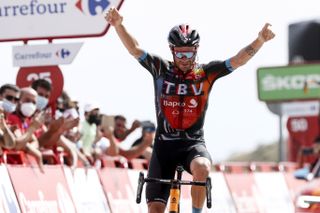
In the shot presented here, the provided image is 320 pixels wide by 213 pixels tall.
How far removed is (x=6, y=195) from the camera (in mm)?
15875

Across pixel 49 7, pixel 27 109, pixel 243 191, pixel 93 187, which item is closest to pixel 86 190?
pixel 93 187

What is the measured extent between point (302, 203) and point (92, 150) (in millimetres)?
4590

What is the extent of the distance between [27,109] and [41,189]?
103 cm

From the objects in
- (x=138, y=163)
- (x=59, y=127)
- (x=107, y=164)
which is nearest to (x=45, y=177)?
(x=59, y=127)

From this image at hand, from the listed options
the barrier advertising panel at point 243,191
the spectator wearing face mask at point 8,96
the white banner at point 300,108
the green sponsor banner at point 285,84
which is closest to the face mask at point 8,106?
the spectator wearing face mask at point 8,96

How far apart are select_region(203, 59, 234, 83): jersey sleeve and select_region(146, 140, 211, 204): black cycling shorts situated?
0.68 metres

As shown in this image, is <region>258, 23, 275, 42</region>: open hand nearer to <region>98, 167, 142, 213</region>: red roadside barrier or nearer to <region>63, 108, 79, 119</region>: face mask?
<region>63, 108, 79, 119</region>: face mask

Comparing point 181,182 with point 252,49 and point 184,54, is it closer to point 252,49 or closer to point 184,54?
point 184,54

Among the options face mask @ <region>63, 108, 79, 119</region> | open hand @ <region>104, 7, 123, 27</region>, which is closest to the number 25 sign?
face mask @ <region>63, 108, 79, 119</region>

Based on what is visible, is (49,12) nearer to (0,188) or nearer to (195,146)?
(0,188)

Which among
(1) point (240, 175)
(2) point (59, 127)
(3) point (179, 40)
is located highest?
(3) point (179, 40)

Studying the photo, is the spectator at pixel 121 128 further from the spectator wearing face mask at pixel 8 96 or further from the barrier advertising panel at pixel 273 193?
the barrier advertising panel at pixel 273 193

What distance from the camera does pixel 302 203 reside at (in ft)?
54.8

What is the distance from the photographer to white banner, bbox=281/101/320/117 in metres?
42.8
